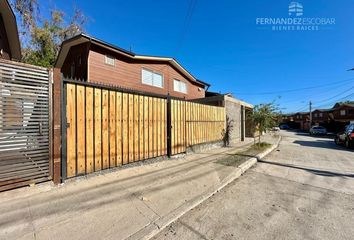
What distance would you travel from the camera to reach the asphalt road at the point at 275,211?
299 cm

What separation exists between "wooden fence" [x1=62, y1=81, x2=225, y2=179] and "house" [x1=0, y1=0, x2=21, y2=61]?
7.58m

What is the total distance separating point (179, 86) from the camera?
60.4 feet

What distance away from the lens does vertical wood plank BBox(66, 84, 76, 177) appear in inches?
178

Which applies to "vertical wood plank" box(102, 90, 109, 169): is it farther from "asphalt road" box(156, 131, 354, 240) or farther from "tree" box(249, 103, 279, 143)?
"tree" box(249, 103, 279, 143)

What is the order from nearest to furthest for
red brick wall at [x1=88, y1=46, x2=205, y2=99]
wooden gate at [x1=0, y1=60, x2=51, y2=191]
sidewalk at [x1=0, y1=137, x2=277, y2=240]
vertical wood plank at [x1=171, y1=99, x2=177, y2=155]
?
sidewalk at [x1=0, y1=137, x2=277, y2=240], wooden gate at [x1=0, y1=60, x2=51, y2=191], vertical wood plank at [x1=171, y1=99, x2=177, y2=155], red brick wall at [x1=88, y1=46, x2=205, y2=99]

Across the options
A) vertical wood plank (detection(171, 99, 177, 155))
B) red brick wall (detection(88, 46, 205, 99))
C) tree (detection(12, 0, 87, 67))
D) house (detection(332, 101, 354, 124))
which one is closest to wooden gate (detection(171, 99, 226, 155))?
vertical wood plank (detection(171, 99, 177, 155))

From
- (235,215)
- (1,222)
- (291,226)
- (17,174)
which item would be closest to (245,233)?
(235,215)

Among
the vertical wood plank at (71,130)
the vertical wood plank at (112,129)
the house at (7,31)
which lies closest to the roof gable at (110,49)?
the house at (7,31)

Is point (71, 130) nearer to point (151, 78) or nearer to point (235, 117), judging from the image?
point (151, 78)

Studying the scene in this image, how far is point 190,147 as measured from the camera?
8.95 metres

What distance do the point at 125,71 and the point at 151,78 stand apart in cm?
258

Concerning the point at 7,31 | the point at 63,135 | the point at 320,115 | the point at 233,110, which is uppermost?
the point at 7,31

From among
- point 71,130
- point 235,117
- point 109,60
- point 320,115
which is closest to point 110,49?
point 109,60

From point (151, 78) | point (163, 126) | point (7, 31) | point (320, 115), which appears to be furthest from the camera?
point (320, 115)
